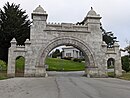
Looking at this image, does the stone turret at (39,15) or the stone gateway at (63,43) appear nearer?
the stone gateway at (63,43)

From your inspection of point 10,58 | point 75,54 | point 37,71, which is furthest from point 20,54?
point 75,54

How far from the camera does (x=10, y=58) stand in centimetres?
2556

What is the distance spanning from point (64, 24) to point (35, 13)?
3.96m

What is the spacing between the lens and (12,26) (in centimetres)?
3058

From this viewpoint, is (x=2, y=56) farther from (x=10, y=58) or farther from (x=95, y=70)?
(x=95, y=70)

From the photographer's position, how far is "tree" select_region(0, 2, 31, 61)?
3012 centimetres

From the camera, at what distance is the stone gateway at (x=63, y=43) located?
26.2 meters

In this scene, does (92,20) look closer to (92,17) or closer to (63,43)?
(92,17)

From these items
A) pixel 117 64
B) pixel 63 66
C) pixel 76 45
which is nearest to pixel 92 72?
pixel 117 64

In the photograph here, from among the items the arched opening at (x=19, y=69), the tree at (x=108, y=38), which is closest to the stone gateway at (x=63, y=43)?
the arched opening at (x=19, y=69)

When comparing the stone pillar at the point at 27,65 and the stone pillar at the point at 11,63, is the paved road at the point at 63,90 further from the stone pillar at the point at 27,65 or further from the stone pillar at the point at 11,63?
the stone pillar at the point at 27,65

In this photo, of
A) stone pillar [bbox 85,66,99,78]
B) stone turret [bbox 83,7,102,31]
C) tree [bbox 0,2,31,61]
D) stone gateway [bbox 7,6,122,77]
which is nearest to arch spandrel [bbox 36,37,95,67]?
stone gateway [bbox 7,6,122,77]

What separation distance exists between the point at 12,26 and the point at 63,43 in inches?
332

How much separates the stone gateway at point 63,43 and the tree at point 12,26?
15.0 ft
